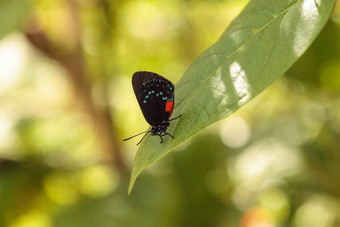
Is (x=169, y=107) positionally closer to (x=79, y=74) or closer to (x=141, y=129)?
(x=79, y=74)

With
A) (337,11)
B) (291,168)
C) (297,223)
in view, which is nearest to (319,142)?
(291,168)

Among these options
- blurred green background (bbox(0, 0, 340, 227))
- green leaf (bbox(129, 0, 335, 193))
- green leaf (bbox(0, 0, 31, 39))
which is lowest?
blurred green background (bbox(0, 0, 340, 227))

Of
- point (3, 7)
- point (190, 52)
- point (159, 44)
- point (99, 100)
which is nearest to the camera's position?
point (3, 7)

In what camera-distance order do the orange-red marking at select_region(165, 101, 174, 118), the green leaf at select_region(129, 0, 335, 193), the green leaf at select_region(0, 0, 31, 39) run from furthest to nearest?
the green leaf at select_region(0, 0, 31, 39), the orange-red marking at select_region(165, 101, 174, 118), the green leaf at select_region(129, 0, 335, 193)

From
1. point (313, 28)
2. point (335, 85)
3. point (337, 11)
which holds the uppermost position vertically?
point (313, 28)

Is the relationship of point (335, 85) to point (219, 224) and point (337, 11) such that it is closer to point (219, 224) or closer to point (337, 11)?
point (337, 11)

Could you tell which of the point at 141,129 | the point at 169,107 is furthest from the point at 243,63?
the point at 141,129

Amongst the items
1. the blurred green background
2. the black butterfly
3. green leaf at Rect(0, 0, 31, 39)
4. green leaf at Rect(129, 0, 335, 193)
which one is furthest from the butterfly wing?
the blurred green background

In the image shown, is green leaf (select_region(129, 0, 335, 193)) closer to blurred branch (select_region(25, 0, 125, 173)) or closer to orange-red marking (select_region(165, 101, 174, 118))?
orange-red marking (select_region(165, 101, 174, 118))
